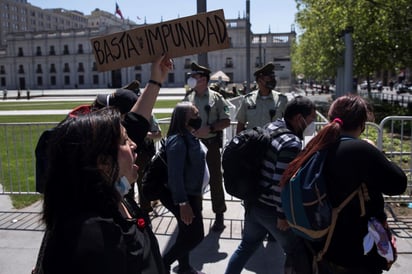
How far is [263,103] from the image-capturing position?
5047mm

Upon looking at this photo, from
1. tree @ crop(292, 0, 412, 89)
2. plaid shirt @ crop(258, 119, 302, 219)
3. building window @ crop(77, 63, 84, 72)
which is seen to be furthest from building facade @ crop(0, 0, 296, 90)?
plaid shirt @ crop(258, 119, 302, 219)

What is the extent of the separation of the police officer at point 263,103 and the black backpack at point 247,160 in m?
2.11

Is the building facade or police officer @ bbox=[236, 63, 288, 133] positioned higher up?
the building facade

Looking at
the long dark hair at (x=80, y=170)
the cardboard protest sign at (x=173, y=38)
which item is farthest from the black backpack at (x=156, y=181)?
the long dark hair at (x=80, y=170)

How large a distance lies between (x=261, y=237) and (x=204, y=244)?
57.7 inches

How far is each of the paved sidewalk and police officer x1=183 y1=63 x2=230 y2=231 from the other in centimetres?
32

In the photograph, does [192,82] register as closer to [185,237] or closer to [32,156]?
[185,237]

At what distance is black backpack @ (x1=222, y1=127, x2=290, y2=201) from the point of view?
285 centimetres

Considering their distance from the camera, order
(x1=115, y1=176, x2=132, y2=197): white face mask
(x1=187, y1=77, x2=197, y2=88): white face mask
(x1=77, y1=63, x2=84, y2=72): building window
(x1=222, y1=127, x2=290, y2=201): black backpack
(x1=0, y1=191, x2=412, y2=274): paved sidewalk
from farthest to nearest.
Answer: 1. (x1=77, y1=63, x2=84, y2=72): building window
2. (x1=187, y1=77, x2=197, y2=88): white face mask
3. (x1=0, y1=191, x2=412, y2=274): paved sidewalk
4. (x1=222, y1=127, x2=290, y2=201): black backpack
5. (x1=115, y1=176, x2=132, y2=197): white face mask

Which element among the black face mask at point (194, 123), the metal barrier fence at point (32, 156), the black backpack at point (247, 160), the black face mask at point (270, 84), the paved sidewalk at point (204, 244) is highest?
the black face mask at point (270, 84)

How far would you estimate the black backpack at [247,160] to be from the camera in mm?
2854

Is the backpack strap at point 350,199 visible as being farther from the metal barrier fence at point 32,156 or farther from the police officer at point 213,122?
the metal barrier fence at point 32,156

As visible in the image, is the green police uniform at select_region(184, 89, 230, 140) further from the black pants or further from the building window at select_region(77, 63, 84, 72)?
the building window at select_region(77, 63, 84, 72)

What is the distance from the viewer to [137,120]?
237 cm
